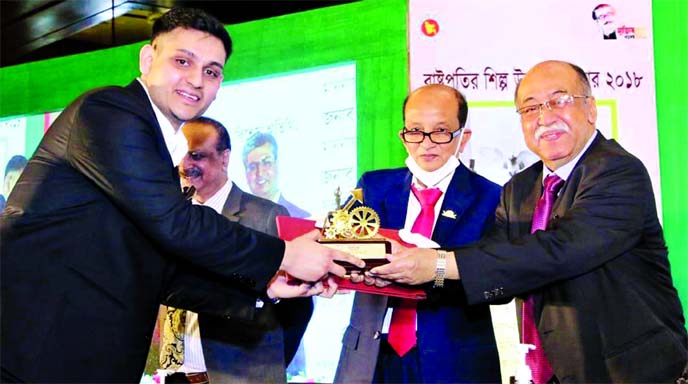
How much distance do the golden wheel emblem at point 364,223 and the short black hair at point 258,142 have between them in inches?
92.7

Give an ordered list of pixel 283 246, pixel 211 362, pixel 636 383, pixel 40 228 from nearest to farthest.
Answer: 1. pixel 40 228
2. pixel 636 383
3. pixel 283 246
4. pixel 211 362

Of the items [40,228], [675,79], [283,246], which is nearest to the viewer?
[40,228]

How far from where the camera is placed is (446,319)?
3.54 meters

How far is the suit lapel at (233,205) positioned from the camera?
15.2ft

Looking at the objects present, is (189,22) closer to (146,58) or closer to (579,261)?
(146,58)

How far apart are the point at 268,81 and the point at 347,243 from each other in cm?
262

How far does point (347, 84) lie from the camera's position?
5.46 metres

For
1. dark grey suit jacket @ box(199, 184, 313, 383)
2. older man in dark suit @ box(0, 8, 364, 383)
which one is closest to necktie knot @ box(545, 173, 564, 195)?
older man in dark suit @ box(0, 8, 364, 383)

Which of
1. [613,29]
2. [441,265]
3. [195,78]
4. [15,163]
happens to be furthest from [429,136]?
[15,163]

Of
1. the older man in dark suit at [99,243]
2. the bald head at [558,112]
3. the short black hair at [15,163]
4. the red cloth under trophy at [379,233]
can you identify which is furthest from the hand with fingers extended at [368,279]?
the short black hair at [15,163]

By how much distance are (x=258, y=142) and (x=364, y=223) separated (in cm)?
251

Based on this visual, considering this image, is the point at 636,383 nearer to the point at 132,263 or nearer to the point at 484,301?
the point at 484,301

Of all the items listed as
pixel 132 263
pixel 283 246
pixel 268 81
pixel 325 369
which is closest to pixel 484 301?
pixel 283 246

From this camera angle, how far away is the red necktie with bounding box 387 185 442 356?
3527mm
